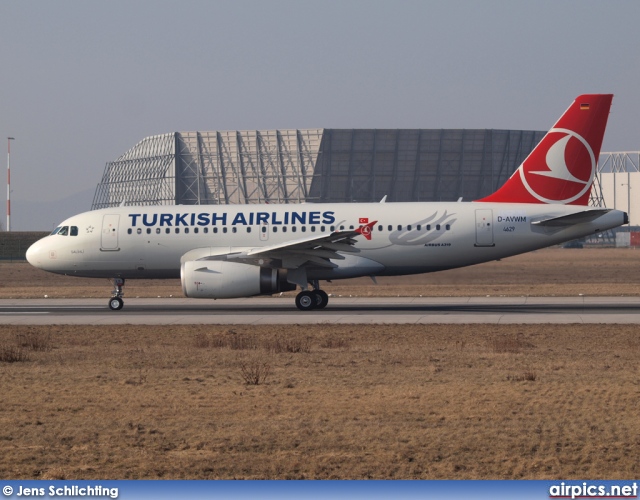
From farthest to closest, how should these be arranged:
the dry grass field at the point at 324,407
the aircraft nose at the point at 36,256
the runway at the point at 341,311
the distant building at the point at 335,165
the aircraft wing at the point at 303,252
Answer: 1. the distant building at the point at 335,165
2. the aircraft nose at the point at 36,256
3. the aircraft wing at the point at 303,252
4. the runway at the point at 341,311
5. the dry grass field at the point at 324,407

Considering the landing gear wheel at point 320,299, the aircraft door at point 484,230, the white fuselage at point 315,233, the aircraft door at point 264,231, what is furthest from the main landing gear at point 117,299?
the aircraft door at point 484,230

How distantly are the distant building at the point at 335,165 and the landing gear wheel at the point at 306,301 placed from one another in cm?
6820

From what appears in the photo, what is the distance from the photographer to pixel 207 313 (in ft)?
99.3

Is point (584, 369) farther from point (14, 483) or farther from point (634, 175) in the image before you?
point (634, 175)

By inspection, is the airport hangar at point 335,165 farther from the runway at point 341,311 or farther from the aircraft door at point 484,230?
the aircraft door at point 484,230

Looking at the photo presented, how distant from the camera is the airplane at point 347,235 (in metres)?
29.6

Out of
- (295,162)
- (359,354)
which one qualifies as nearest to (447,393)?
(359,354)

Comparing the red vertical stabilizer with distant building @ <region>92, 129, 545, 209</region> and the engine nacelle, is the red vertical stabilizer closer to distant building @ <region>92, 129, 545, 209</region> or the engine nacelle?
the engine nacelle

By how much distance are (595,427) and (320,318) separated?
53.8 ft

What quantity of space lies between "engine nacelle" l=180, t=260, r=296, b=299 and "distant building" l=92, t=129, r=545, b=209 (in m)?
69.7

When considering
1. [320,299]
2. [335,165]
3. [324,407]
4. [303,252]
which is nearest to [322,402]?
[324,407]

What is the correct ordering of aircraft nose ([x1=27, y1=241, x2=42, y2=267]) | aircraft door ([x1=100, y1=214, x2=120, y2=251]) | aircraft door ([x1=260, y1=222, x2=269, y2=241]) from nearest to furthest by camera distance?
1. aircraft door ([x1=260, y1=222, x2=269, y2=241])
2. aircraft door ([x1=100, y1=214, x2=120, y2=251])
3. aircraft nose ([x1=27, y1=241, x2=42, y2=267])

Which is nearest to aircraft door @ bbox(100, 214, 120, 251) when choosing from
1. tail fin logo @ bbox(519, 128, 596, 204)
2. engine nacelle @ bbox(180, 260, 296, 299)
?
engine nacelle @ bbox(180, 260, 296, 299)

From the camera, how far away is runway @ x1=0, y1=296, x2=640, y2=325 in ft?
87.5
